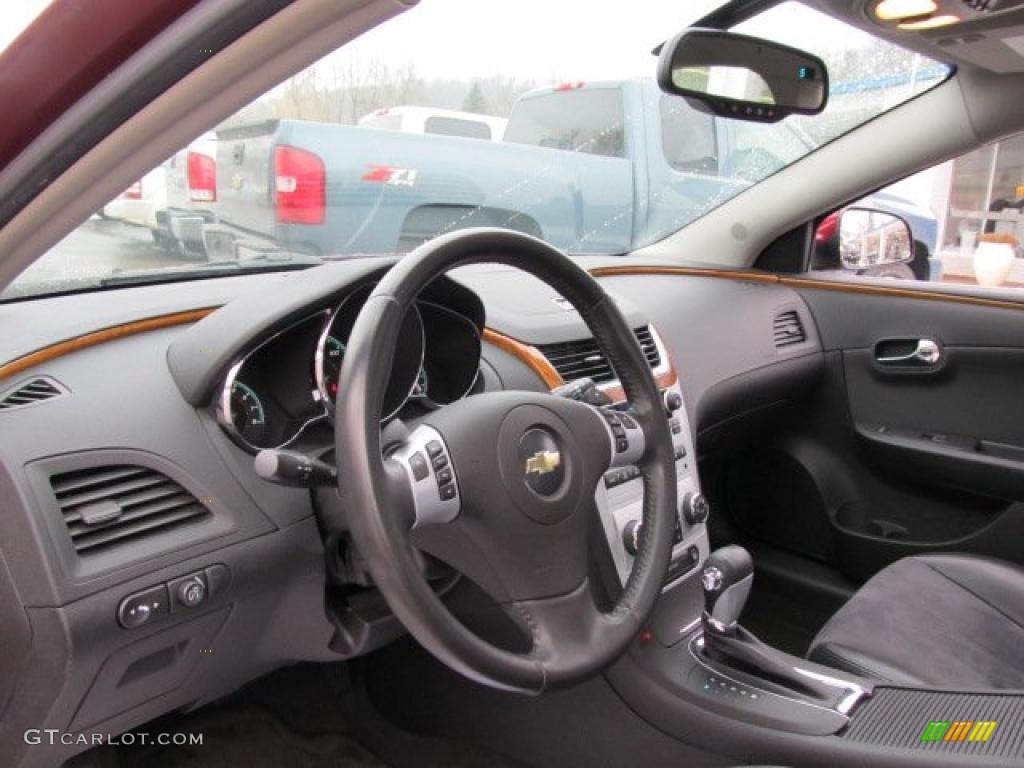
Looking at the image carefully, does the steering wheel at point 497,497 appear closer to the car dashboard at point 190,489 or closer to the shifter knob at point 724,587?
the car dashboard at point 190,489

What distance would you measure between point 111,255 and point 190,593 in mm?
712

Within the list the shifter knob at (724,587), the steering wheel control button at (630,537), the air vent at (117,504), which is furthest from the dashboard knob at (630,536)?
the air vent at (117,504)

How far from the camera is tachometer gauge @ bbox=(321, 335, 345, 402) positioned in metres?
1.55

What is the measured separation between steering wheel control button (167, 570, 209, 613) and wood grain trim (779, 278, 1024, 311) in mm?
2128

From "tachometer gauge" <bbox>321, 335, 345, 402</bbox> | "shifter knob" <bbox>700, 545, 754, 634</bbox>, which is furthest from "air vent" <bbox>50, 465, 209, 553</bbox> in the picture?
"shifter knob" <bbox>700, 545, 754, 634</bbox>

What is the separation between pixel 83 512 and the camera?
4.51 feet

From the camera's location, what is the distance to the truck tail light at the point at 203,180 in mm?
1812

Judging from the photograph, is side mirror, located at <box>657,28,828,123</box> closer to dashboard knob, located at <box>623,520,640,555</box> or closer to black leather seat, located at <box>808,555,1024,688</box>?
dashboard knob, located at <box>623,520,640,555</box>

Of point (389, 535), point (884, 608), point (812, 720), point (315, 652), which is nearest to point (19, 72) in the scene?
point (389, 535)

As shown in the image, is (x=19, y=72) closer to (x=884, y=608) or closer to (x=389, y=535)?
(x=389, y=535)

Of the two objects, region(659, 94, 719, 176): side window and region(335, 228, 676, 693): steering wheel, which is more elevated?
region(659, 94, 719, 176): side window

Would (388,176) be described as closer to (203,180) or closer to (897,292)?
(203,180)

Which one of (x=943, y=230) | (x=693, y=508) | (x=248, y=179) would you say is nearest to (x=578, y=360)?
(x=693, y=508)

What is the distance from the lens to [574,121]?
3.46m
